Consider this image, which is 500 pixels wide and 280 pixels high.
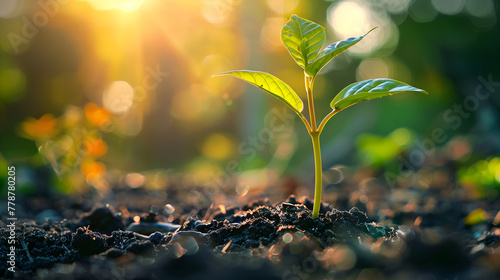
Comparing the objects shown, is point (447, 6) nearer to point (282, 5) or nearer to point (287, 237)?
point (282, 5)

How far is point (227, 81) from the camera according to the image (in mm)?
8500

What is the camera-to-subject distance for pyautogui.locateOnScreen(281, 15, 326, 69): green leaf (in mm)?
1176

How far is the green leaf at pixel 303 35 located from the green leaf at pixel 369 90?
0.16 meters

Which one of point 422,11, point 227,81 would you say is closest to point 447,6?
point 422,11

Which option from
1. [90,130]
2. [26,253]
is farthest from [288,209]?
[90,130]

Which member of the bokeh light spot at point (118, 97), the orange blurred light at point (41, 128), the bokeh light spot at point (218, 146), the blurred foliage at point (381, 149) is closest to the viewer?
the orange blurred light at point (41, 128)

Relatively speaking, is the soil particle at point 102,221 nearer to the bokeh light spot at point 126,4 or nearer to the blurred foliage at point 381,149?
the blurred foliage at point 381,149

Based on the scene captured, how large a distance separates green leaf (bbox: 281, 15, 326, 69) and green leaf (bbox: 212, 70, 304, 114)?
12 centimetres

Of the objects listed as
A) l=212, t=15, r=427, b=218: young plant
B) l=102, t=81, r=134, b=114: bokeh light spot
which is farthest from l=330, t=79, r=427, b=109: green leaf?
l=102, t=81, r=134, b=114: bokeh light spot

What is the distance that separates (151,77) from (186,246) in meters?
6.53

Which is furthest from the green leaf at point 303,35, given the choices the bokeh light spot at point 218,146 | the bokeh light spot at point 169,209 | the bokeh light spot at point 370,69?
the bokeh light spot at point 370,69

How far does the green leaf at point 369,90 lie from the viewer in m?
1.05

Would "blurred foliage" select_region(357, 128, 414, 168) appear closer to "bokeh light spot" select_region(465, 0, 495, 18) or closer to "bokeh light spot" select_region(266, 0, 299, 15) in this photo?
"bokeh light spot" select_region(465, 0, 495, 18)

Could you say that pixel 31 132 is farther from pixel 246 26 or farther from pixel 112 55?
pixel 246 26
